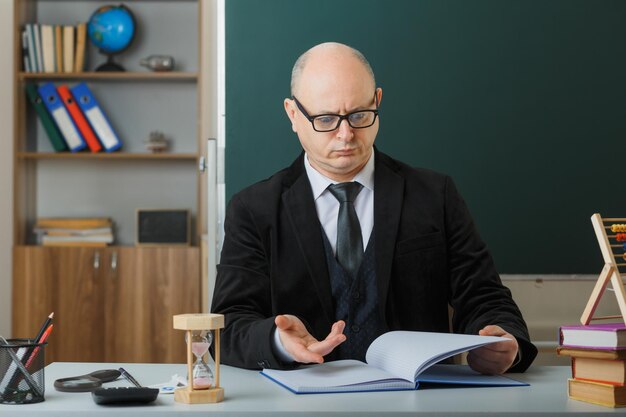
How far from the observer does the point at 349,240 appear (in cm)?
198

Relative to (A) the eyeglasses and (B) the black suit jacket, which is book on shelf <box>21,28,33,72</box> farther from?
(A) the eyeglasses

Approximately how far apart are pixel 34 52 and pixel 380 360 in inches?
150

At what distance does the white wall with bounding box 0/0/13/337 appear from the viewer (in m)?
4.59

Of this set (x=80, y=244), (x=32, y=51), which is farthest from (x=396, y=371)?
(x=32, y=51)

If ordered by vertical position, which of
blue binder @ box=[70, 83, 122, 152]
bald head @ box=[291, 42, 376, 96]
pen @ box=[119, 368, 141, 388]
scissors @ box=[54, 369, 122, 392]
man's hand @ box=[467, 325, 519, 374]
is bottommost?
pen @ box=[119, 368, 141, 388]

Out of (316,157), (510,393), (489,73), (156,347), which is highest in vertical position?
(489,73)

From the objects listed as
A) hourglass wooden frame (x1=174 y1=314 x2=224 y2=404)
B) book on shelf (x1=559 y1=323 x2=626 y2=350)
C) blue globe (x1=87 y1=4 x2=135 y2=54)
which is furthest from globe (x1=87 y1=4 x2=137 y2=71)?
book on shelf (x1=559 y1=323 x2=626 y2=350)

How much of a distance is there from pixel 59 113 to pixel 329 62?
3.16 meters

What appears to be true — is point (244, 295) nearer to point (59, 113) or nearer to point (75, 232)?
point (75, 232)

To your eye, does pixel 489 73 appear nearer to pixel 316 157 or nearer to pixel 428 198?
pixel 428 198

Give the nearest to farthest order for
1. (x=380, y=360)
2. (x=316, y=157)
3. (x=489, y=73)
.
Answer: (x=380, y=360)
(x=316, y=157)
(x=489, y=73)

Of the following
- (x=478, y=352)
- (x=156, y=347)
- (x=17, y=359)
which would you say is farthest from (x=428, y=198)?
→ (x=156, y=347)

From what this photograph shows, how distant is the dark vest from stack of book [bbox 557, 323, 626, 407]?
0.61 metres

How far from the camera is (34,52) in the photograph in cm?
477
